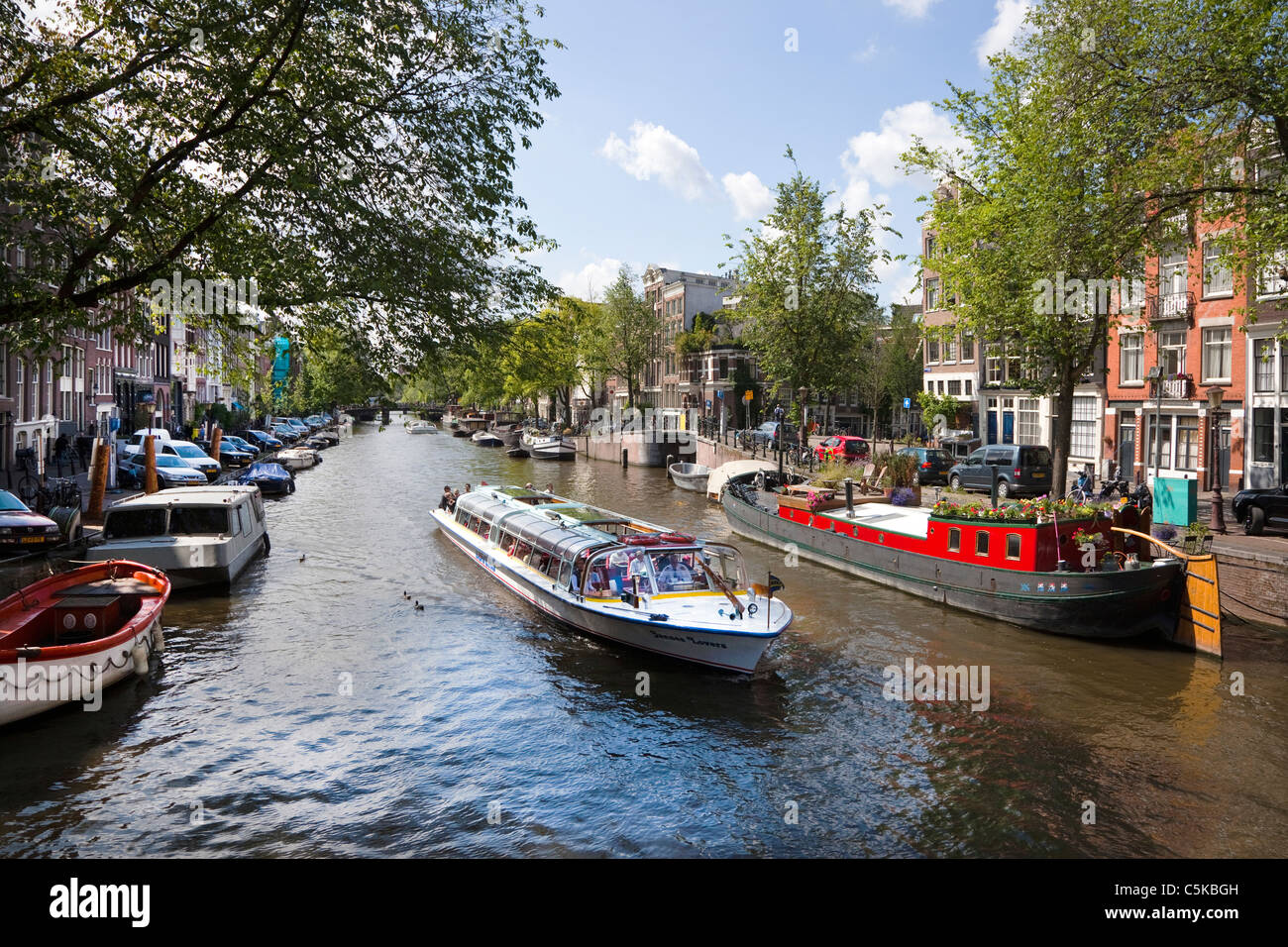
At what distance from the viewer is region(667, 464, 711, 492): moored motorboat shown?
4602cm

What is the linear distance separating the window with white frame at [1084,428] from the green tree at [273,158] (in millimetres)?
34869

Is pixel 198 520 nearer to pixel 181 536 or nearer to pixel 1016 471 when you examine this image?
pixel 181 536

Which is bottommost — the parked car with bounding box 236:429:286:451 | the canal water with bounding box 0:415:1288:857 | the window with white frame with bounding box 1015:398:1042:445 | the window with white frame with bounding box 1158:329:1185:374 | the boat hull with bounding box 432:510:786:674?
the canal water with bounding box 0:415:1288:857

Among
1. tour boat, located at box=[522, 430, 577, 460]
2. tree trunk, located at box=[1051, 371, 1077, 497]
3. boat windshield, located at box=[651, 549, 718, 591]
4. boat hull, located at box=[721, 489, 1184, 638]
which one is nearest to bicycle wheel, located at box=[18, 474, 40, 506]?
boat windshield, located at box=[651, 549, 718, 591]

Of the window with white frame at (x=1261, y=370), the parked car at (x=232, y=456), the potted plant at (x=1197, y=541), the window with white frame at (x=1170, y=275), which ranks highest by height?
the window with white frame at (x=1170, y=275)

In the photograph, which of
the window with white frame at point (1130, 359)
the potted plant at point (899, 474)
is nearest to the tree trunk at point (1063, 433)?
the potted plant at point (899, 474)

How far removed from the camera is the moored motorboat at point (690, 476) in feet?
151

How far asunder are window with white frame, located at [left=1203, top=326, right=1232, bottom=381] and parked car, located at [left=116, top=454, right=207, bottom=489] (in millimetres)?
39701

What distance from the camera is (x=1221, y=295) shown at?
104 feet

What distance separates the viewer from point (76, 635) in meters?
14.5

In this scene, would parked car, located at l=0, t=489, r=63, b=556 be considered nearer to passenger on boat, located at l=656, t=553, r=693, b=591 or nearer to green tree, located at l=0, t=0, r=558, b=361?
green tree, located at l=0, t=0, r=558, b=361

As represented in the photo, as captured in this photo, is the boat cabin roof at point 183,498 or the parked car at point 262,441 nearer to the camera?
the boat cabin roof at point 183,498

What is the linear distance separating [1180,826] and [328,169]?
1331 cm

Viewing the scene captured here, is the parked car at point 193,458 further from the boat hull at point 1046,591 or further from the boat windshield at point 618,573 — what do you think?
the boat hull at point 1046,591
